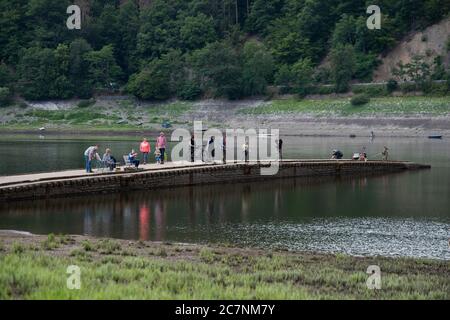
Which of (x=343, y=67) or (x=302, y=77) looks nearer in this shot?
(x=343, y=67)

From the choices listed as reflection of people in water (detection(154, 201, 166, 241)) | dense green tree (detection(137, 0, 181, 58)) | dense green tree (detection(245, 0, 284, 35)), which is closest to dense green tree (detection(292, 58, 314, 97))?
dense green tree (detection(245, 0, 284, 35))

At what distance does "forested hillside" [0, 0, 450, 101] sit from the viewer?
130125mm

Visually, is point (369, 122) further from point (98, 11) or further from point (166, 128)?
point (98, 11)

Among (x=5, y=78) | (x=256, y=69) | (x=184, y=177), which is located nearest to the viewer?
(x=184, y=177)

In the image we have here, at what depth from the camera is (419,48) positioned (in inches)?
5094

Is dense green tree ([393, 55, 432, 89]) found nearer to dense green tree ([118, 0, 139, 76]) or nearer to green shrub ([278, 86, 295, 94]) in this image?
green shrub ([278, 86, 295, 94])

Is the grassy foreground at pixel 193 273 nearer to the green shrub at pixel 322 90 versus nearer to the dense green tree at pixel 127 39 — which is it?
the green shrub at pixel 322 90

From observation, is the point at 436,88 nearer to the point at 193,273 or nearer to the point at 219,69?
the point at 219,69

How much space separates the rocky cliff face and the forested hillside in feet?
5.34

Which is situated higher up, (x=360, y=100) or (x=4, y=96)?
(x=4, y=96)

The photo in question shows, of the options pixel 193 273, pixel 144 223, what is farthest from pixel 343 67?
pixel 193 273

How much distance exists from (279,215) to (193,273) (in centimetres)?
1677

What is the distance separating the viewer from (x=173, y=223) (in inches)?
1297
